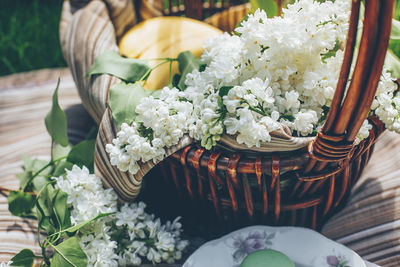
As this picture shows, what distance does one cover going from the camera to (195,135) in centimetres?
48

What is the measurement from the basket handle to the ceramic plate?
150mm

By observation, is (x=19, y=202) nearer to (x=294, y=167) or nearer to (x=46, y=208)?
(x=46, y=208)

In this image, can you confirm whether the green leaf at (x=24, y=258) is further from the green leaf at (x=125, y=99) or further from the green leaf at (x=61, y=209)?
the green leaf at (x=125, y=99)

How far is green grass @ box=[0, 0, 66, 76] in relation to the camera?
1.24 meters

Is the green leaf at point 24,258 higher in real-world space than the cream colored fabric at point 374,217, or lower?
lower

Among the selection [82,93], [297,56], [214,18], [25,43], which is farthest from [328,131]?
[25,43]

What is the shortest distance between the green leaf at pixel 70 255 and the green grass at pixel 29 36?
827mm

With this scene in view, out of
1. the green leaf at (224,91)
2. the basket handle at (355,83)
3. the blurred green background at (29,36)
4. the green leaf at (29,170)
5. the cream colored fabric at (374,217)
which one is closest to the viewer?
the basket handle at (355,83)

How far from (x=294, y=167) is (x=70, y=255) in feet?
1.00

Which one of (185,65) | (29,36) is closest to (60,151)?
(185,65)

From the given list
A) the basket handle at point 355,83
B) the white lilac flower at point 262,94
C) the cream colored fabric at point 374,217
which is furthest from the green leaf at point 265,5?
the cream colored fabric at point 374,217

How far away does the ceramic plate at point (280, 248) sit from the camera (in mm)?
530

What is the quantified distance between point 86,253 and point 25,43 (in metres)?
0.96

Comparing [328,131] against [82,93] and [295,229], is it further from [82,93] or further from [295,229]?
[82,93]
